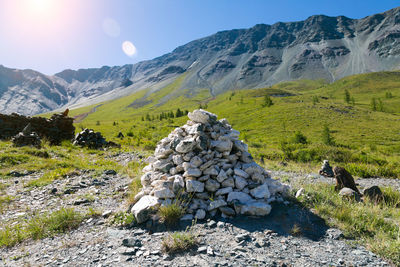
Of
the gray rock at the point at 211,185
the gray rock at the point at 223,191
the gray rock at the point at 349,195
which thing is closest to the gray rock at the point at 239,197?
the gray rock at the point at 223,191

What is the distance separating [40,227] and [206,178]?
16.6 ft

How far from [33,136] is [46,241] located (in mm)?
16361

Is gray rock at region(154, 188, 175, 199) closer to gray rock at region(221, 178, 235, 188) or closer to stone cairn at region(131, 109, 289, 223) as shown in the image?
stone cairn at region(131, 109, 289, 223)

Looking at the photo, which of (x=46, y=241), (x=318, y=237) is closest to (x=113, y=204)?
(x=46, y=241)

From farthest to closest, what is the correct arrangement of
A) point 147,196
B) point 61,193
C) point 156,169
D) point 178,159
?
1. point 61,193
2. point 156,169
3. point 178,159
4. point 147,196

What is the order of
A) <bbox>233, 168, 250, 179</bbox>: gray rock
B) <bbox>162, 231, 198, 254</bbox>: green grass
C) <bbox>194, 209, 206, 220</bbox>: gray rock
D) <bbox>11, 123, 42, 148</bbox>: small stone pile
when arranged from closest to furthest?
<bbox>162, 231, 198, 254</bbox>: green grass
<bbox>194, 209, 206, 220</bbox>: gray rock
<bbox>233, 168, 250, 179</bbox>: gray rock
<bbox>11, 123, 42, 148</bbox>: small stone pile

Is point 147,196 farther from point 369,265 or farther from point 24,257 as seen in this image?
point 369,265

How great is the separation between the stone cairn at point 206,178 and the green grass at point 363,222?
124cm

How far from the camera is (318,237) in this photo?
17.8 feet

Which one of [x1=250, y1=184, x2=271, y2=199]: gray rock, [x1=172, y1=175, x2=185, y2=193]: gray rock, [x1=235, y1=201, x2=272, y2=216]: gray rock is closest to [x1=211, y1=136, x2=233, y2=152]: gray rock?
[x1=250, y1=184, x2=271, y2=199]: gray rock

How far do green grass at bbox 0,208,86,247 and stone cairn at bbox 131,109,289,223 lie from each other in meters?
1.86

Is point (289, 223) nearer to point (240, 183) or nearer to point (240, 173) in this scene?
point (240, 183)

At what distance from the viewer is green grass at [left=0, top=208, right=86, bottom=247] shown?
539 cm

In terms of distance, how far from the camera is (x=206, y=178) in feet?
22.3
